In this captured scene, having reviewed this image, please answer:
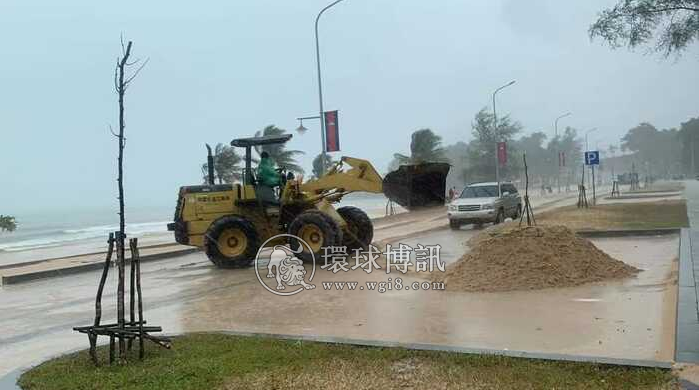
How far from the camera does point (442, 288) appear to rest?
9914 mm

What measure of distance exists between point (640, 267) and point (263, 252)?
8.72m

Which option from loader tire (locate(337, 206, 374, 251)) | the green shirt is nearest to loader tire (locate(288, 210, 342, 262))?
the green shirt

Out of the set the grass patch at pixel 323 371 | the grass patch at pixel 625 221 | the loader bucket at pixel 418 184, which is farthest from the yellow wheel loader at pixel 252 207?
the grass patch at pixel 625 221

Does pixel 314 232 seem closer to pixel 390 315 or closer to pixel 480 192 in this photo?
pixel 390 315

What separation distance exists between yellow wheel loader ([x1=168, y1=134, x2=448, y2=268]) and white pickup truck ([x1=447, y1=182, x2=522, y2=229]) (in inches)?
353

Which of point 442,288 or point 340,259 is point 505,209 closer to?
point 340,259

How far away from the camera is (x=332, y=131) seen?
82.4ft

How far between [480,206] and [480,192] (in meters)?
1.91

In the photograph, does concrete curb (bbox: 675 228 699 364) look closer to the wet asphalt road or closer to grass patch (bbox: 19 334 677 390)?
the wet asphalt road

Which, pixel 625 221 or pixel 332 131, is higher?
pixel 332 131

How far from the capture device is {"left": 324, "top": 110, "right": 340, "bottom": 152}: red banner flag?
25000mm

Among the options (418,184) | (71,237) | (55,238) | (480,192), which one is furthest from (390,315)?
(55,238)

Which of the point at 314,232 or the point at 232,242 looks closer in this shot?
the point at 314,232

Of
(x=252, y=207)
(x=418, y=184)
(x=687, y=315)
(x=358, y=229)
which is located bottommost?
(x=687, y=315)
